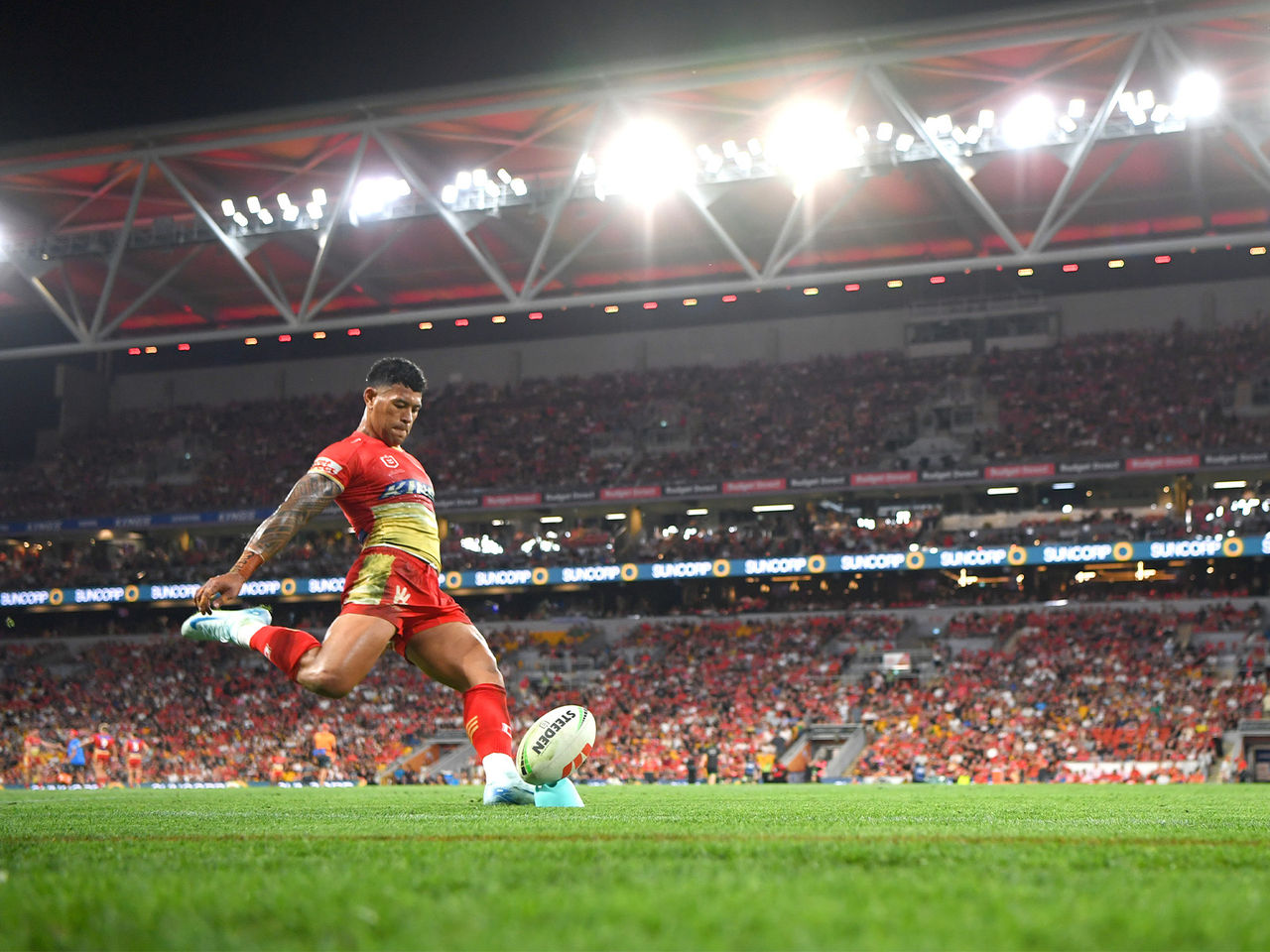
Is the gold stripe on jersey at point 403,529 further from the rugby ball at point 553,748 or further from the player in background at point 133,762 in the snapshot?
the player in background at point 133,762

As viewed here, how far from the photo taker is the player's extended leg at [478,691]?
7426mm

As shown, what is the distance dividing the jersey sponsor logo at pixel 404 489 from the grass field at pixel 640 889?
2148 mm

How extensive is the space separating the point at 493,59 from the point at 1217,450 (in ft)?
78.6

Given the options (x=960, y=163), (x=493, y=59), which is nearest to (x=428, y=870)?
(x=493, y=59)

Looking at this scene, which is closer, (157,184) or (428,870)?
(428,870)

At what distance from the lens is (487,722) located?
7473 mm

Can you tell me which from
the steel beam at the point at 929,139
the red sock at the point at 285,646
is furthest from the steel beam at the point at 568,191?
the red sock at the point at 285,646

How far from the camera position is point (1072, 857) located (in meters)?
4.18

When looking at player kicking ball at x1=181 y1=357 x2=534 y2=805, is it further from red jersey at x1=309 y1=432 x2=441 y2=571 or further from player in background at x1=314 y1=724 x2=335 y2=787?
player in background at x1=314 y1=724 x2=335 y2=787

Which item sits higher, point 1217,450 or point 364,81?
point 364,81

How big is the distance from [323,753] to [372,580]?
76.6 feet

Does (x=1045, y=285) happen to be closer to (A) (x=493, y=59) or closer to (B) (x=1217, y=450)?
(B) (x=1217, y=450)

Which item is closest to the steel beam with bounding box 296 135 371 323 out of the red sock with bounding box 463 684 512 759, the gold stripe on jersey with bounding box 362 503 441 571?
the gold stripe on jersey with bounding box 362 503 441 571

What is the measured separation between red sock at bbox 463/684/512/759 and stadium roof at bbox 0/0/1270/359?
66.9ft
